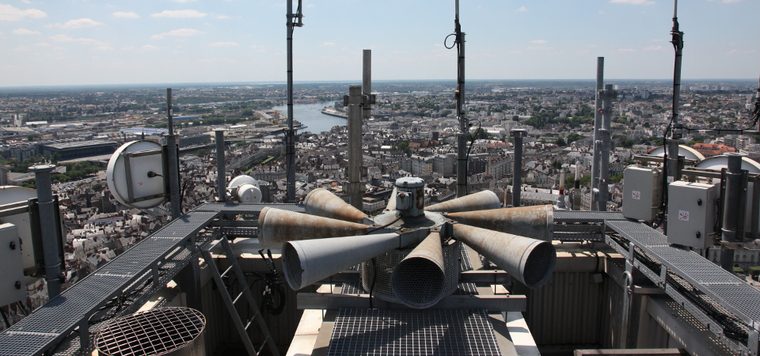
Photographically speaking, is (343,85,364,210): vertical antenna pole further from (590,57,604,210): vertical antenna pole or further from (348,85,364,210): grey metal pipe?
(590,57,604,210): vertical antenna pole

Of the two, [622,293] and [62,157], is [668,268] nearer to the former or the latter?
[622,293]

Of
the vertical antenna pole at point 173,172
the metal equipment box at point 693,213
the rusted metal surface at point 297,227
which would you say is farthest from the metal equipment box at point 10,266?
the metal equipment box at point 693,213

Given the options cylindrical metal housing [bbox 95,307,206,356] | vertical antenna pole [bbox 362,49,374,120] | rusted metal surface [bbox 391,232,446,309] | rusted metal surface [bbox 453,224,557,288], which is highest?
vertical antenna pole [bbox 362,49,374,120]

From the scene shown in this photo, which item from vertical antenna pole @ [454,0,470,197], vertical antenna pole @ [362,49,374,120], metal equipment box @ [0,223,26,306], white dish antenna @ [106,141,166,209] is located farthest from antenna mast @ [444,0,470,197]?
metal equipment box @ [0,223,26,306]

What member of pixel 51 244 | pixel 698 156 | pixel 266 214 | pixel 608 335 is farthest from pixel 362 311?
pixel 698 156

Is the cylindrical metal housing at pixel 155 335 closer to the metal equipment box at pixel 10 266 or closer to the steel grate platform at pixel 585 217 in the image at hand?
the metal equipment box at pixel 10 266

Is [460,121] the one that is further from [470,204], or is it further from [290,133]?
[290,133]

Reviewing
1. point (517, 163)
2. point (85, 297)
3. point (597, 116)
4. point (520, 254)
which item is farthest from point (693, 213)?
point (85, 297)

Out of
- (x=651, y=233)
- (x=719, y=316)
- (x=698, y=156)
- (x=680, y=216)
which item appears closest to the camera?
(x=719, y=316)
